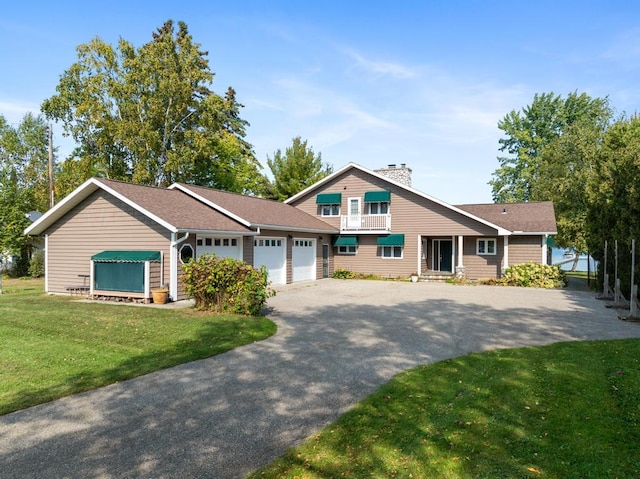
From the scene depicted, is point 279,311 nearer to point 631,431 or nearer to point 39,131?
point 631,431

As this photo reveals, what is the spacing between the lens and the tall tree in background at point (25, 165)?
2819 cm

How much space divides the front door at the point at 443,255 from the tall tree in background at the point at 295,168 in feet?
57.0

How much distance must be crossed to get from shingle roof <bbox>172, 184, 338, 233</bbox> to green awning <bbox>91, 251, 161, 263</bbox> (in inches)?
191

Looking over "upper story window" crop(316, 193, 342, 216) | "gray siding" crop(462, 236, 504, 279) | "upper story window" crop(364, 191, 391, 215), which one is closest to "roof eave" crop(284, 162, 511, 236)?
"upper story window" crop(364, 191, 391, 215)

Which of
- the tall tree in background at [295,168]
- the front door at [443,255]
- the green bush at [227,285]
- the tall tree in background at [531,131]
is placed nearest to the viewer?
the green bush at [227,285]

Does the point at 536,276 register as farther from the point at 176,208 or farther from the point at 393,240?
the point at 176,208

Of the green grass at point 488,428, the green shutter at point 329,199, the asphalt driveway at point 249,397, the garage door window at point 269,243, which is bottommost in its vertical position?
the asphalt driveway at point 249,397

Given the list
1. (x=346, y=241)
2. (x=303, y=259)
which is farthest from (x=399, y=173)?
(x=303, y=259)

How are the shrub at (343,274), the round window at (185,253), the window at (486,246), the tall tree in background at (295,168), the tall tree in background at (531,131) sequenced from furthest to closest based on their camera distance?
the tall tree in background at (531,131)
the tall tree in background at (295,168)
the shrub at (343,274)
the window at (486,246)
the round window at (185,253)

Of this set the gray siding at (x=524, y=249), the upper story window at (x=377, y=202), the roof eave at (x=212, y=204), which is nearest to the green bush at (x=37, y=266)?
the roof eave at (x=212, y=204)

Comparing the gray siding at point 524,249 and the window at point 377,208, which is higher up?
the window at point 377,208

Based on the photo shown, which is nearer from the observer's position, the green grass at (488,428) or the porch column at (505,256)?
the green grass at (488,428)

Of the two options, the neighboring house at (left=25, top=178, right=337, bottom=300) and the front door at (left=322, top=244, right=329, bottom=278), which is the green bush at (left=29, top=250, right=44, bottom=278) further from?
the front door at (left=322, top=244, right=329, bottom=278)

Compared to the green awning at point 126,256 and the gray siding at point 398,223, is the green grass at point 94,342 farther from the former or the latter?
the gray siding at point 398,223
